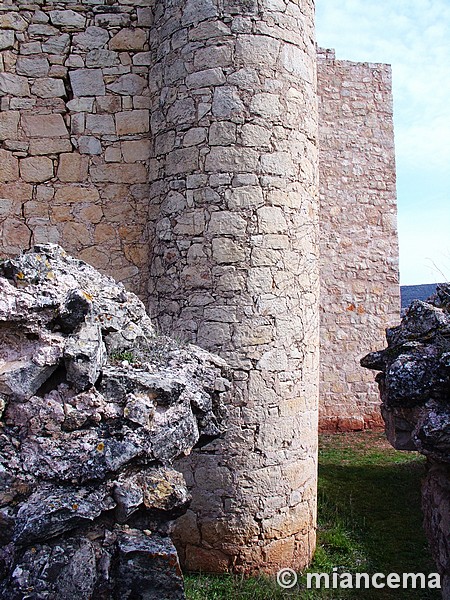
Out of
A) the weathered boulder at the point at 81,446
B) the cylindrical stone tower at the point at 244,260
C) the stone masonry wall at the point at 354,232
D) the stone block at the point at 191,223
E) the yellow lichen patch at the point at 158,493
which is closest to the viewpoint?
the weathered boulder at the point at 81,446

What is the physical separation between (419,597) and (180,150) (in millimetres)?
4294

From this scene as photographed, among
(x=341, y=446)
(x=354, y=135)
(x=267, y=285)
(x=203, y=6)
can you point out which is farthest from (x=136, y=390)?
(x=354, y=135)

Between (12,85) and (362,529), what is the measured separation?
220 inches

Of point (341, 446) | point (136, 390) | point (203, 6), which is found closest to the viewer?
point (136, 390)

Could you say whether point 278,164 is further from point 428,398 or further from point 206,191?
point 428,398

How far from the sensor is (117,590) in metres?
2.28

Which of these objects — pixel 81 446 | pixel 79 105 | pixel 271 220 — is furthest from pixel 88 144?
pixel 81 446

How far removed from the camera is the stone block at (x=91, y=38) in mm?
5848

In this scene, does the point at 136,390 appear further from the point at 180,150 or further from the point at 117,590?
the point at 180,150

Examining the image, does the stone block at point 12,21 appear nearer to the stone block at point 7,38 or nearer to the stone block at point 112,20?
the stone block at point 7,38

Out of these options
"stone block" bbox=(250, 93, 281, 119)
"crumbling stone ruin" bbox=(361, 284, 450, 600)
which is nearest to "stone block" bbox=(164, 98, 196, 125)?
"stone block" bbox=(250, 93, 281, 119)

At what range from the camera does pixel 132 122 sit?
586cm

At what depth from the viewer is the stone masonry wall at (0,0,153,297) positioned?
5.79 meters

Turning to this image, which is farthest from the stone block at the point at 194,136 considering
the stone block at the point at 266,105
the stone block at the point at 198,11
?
the stone block at the point at 198,11
